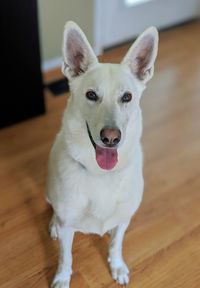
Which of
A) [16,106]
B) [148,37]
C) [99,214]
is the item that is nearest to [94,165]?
[99,214]

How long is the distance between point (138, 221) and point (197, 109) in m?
0.95

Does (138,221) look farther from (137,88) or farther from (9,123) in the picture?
(9,123)

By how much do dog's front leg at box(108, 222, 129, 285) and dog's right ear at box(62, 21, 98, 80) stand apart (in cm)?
60

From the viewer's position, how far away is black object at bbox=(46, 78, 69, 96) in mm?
2506

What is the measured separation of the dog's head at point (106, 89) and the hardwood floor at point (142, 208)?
552 mm

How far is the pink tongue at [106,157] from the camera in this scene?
1207 mm

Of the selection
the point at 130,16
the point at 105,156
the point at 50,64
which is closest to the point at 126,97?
the point at 105,156

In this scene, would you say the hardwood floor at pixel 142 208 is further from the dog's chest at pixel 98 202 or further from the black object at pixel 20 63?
the dog's chest at pixel 98 202

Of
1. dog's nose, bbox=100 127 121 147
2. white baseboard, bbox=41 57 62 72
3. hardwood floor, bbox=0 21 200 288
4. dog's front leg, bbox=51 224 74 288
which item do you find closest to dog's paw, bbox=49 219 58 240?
hardwood floor, bbox=0 21 200 288

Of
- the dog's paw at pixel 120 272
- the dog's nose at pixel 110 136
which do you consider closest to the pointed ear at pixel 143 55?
the dog's nose at pixel 110 136

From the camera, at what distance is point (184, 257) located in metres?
1.64

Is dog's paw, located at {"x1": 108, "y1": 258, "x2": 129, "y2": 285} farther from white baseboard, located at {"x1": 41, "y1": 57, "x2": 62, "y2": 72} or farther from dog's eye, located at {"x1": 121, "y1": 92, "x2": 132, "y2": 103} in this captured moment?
white baseboard, located at {"x1": 41, "y1": 57, "x2": 62, "y2": 72}

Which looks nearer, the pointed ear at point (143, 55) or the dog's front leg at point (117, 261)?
the pointed ear at point (143, 55)

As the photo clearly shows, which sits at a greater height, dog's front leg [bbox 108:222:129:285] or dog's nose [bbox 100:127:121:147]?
dog's nose [bbox 100:127:121:147]
